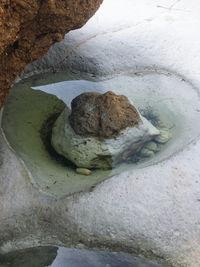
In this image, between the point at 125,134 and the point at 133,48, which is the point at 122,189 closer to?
the point at 125,134

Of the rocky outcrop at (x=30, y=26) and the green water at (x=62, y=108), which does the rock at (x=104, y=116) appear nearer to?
the green water at (x=62, y=108)

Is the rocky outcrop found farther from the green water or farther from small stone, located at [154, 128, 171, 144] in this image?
small stone, located at [154, 128, 171, 144]

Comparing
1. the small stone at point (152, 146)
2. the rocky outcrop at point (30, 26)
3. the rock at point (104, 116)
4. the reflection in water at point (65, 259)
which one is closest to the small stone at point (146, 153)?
the small stone at point (152, 146)

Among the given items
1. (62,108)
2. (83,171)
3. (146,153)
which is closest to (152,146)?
(146,153)

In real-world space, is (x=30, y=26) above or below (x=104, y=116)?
above

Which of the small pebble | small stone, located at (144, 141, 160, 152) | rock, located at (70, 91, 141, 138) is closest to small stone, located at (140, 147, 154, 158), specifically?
small stone, located at (144, 141, 160, 152)

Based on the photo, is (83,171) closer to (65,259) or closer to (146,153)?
(146,153)
